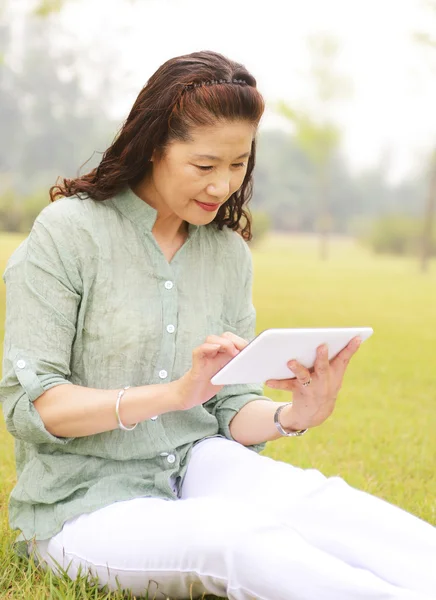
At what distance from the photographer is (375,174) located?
24531 mm

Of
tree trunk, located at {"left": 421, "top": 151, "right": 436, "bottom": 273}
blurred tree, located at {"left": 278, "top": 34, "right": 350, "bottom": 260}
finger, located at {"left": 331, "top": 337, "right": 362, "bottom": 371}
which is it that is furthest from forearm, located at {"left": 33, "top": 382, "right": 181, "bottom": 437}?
blurred tree, located at {"left": 278, "top": 34, "right": 350, "bottom": 260}

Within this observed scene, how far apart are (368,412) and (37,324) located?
2926mm

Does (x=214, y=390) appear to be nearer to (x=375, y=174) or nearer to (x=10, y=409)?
(x=10, y=409)

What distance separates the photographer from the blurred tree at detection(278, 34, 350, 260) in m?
19.9

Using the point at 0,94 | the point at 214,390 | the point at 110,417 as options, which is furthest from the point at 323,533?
the point at 0,94

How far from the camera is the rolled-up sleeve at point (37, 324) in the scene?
182 cm

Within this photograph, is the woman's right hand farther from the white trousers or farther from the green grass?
the green grass

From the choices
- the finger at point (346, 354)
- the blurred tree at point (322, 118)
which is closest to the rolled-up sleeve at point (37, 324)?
the finger at point (346, 354)

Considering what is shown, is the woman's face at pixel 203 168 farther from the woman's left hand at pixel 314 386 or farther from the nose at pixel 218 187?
the woman's left hand at pixel 314 386

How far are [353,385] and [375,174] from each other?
2004cm

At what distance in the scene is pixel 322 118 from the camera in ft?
67.3

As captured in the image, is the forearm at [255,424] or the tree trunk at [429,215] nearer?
the forearm at [255,424]

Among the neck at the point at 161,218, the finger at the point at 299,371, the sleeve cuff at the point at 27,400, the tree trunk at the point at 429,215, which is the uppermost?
the neck at the point at 161,218

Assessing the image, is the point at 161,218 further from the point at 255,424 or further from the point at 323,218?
the point at 323,218
